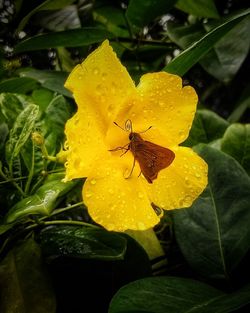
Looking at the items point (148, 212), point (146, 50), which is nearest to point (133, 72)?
point (146, 50)

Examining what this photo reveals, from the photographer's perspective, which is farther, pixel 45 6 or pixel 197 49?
pixel 45 6

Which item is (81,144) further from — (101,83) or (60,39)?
(60,39)

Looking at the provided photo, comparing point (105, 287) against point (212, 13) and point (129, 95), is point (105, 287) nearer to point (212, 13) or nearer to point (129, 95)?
point (129, 95)

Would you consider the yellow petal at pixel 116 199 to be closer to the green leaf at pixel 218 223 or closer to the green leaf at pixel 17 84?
the green leaf at pixel 218 223

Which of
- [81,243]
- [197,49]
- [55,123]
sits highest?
[197,49]

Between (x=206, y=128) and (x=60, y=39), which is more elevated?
(x=60, y=39)

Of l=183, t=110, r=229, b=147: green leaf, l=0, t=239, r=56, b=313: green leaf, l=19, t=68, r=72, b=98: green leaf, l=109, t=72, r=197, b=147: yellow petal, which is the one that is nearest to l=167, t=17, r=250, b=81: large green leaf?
l=183, t=110, r=229, b=147: green leaf

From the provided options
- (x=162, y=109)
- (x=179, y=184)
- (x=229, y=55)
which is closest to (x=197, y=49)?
(x=162, y=109)

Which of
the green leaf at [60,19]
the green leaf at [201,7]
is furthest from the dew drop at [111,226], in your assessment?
the green leaf at [201,7]

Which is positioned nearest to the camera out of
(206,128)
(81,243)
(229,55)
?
(81,243)
